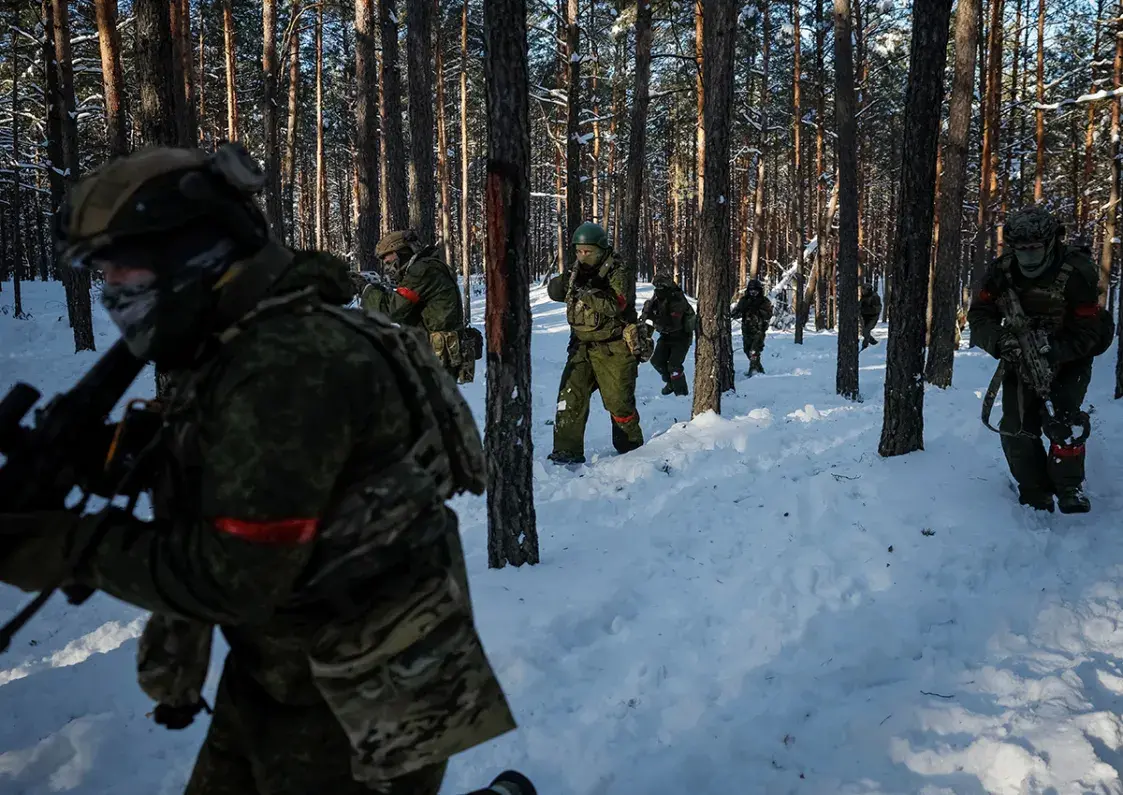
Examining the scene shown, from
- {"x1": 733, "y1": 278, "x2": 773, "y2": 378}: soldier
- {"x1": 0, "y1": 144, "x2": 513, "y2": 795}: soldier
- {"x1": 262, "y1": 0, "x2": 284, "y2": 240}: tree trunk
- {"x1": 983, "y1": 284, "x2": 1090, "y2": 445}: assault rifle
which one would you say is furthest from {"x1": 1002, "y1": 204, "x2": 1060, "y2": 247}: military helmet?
{"x1": 262, "y1": 0, "x2": 284, "y2": 240}: tree trunk

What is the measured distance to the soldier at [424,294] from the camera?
7828mm

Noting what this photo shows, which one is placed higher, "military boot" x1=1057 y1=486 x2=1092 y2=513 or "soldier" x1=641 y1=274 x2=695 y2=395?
"soldier" x1=641 y1=274 x2=695 y2=395

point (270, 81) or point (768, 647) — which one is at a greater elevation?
point (270, 81)

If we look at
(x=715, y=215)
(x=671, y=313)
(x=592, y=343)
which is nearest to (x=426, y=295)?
(x=592, y=343)

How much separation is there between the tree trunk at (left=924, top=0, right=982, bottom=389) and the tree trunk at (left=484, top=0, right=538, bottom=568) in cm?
1032

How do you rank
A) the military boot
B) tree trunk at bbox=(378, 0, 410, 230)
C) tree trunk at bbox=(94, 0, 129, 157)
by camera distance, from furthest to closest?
1. tree trunk at bbox=(378, 0, 410, 230)
2. tree trunk at bbox=(94, 0, 129, 157)
3. the military boot

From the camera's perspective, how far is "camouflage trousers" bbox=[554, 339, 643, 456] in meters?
7.54

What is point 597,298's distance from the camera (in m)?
7.35

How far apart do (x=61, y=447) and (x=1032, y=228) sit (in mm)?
6019

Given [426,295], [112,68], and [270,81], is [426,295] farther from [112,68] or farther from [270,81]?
[270,81]

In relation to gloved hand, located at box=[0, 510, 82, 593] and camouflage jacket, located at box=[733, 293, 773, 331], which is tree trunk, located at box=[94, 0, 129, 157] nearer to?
gloved hand, located at box=[0, 510, 82, 593]

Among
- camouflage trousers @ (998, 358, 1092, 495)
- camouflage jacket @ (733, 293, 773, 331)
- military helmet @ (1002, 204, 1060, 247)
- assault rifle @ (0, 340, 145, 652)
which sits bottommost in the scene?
camouflage trousers @ (998, 358, 1092, 495)

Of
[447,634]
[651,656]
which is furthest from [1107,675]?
[447,634]

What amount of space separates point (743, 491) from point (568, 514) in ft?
5.21
